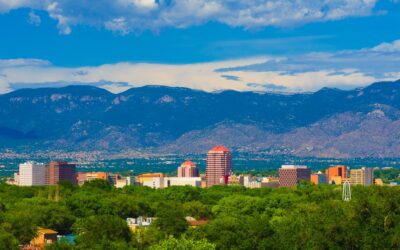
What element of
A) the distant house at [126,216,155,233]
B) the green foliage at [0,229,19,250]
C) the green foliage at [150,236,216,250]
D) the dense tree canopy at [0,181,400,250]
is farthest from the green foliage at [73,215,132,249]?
the distant house at [126,216,155,233]

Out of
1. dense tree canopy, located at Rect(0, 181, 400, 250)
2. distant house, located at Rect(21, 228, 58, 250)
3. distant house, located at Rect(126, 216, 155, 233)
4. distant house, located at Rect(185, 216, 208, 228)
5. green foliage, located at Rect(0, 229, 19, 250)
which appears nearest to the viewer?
green foliage, located at Rect(0, 229, 19, 250)

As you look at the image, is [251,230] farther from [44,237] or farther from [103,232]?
[44,237]

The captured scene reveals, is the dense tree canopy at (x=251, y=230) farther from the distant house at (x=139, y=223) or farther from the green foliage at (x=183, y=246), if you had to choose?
the distant house at (x=139, y=223)

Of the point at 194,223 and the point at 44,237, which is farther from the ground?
the point at 194,223

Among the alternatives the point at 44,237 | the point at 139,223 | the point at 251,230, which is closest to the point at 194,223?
the point at 139,223

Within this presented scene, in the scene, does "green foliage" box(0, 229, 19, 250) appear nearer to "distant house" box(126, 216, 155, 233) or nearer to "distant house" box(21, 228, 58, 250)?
"distant house" box(21, 228, 58, 250)

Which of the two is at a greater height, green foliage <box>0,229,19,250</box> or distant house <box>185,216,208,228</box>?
distant house <box>185,216,208,228</box>

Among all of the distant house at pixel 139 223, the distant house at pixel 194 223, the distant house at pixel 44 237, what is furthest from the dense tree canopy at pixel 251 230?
the distant house at pixel 139 223

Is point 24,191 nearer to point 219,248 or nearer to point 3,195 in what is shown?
point 3,195

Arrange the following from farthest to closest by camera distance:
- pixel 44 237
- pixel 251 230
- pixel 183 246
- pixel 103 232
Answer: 1. pixel 44 237
2. pixel 103 232
3. pixel 251 230
4. pixel 183 246

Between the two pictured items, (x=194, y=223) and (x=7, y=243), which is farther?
(x=194, y=223)

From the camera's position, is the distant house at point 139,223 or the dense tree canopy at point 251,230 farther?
the distant house at point 139,223

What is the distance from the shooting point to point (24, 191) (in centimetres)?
15225

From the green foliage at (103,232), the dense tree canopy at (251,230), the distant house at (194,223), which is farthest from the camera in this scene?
the distant house at (194,223)
